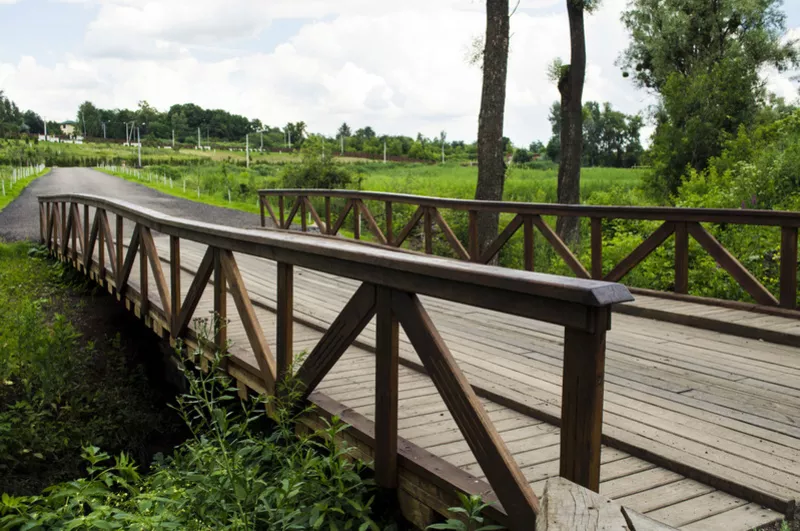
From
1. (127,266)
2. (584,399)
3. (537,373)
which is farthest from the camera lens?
(127,266)

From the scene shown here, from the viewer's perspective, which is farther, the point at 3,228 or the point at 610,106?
the point at 610,106

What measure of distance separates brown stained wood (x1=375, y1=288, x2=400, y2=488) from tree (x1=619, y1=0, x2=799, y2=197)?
668 inches

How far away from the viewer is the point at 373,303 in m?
2.99

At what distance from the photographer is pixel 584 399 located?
79.1 inches

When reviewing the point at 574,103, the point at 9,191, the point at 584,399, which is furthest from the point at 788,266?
the point at 9,191

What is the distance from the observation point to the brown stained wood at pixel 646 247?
591 cm

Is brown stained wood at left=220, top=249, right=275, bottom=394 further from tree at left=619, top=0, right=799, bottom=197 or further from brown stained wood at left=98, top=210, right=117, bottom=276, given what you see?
tree at left=619, top=0, right=799, bottom=197

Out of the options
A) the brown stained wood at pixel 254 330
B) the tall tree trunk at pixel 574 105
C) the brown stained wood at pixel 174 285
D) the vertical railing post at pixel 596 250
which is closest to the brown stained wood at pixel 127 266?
the brown stained wood at pixel 174 285

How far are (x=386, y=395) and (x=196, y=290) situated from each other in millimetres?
2313

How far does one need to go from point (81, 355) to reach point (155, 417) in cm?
161

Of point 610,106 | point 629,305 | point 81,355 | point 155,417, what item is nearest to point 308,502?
point 629,305

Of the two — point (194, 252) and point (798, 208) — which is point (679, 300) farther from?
point (194, 252)

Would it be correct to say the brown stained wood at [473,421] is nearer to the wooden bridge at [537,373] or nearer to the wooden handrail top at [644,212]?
the wooden bridge at [537,373]

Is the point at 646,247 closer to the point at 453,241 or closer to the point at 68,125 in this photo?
the point at 453,241
